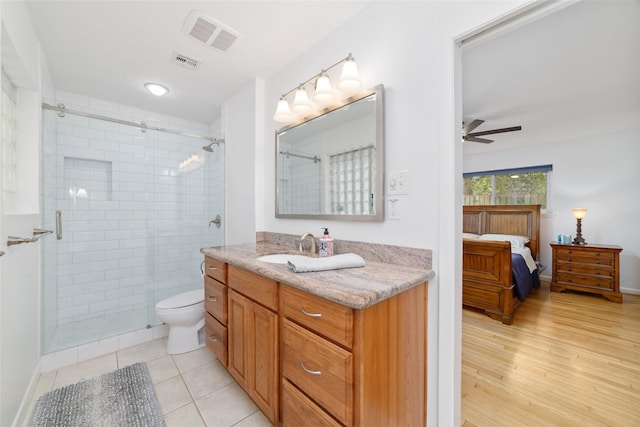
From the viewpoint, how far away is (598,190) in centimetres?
369

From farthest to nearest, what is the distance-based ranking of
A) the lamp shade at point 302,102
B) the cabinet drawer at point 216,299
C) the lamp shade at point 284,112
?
the lamp shade at point 284,112 → the lamp shade at point 302,102 → the cabinet drawer at point 216,299

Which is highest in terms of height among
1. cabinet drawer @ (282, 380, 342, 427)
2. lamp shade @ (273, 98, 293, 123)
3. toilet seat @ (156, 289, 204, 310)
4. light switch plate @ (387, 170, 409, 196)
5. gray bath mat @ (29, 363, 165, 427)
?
lamp shade @ (273, 98, 293, 123)

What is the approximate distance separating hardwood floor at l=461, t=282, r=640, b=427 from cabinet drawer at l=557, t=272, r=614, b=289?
1.25ft

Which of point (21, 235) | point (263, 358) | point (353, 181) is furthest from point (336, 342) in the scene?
point (21, 235)

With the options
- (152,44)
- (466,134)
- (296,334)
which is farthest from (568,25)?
(152,44)

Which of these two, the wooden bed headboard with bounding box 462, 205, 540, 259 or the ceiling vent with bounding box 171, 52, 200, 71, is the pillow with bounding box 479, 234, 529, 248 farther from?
the ceiling vent with bounding box 171, 52, 200, 71

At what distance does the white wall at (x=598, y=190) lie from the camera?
3.46 m

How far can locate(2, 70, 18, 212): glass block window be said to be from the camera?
146 centimetres

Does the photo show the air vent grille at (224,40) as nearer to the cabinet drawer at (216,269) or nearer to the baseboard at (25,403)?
the cabinet drawer at (216,269)

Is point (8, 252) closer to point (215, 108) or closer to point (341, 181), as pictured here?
point (341, 181)

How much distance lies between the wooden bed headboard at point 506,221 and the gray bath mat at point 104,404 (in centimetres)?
488

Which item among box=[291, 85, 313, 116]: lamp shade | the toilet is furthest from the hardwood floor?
box=[291, 85, 313, 116]: lamp shade

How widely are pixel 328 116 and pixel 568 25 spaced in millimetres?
1549

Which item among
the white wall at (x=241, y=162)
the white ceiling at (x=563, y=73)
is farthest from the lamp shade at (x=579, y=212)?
the white wall at (x=241, y=162)
